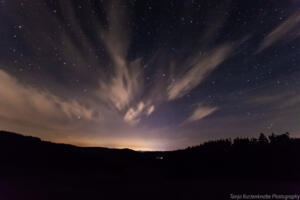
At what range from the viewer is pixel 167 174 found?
22.7 meters

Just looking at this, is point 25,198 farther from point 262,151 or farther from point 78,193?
point 262,151

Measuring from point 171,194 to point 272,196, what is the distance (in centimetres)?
460

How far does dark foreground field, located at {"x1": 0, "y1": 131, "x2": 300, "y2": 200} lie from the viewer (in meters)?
12.2

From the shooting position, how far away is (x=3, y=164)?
27.1m

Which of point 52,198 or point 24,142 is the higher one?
point 24,142

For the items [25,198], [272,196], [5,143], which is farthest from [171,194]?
[5,143]

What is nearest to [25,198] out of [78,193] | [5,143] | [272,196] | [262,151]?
[78,193]

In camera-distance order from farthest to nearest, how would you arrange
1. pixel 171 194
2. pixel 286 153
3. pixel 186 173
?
pixel 186 173
pixel 286 153
pixel 171 194

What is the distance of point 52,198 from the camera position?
1062 cm

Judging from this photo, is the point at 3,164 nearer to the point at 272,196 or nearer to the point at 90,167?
the point at 90,167

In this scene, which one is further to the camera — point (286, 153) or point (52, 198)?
point (286, 153)

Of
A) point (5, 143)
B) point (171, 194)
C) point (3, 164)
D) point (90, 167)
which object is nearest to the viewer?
→ point (171, 194)

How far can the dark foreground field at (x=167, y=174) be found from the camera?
1224cm

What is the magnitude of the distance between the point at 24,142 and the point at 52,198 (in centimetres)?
2881
